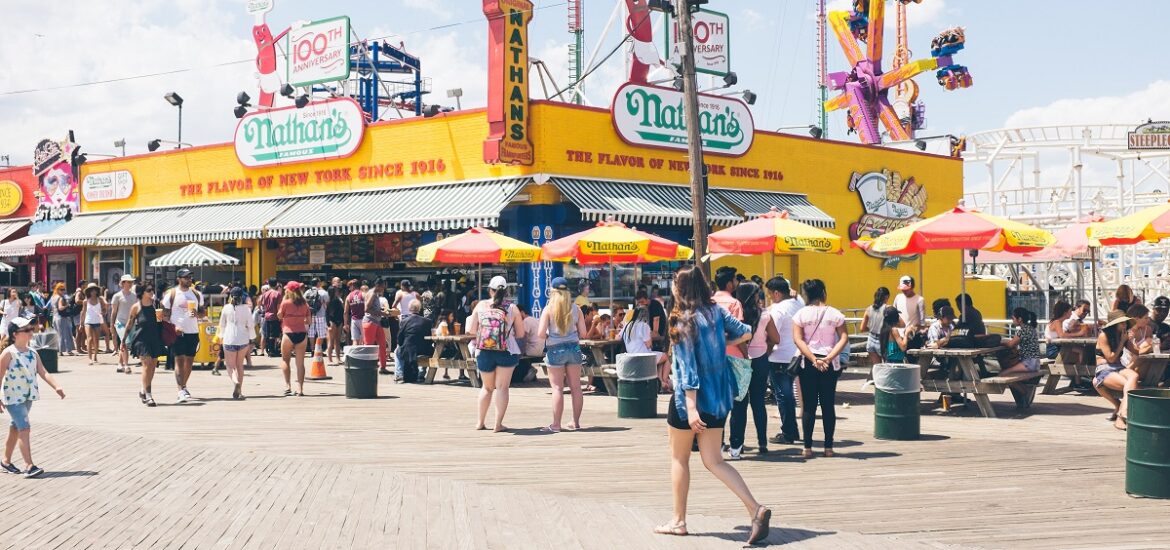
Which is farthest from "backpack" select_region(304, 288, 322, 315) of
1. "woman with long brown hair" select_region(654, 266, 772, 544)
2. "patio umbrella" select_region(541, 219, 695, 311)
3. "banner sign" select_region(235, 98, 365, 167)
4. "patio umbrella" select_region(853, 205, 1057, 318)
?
"woman with long brown hair" select_region(654, 266, 772, 544)

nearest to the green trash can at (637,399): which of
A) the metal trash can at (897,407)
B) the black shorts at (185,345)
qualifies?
the metal trash can at (897,407)

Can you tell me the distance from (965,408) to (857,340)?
5913 mm

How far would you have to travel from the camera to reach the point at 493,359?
38.7 feet

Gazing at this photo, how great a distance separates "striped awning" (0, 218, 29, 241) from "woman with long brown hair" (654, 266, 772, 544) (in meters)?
30.4

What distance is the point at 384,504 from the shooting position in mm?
8219

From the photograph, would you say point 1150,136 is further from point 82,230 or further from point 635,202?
point 82,230

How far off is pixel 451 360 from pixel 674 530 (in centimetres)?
1048

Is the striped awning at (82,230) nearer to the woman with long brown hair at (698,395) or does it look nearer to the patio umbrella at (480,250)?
the patio umbrella at (480,250)

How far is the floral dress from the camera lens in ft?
30.7

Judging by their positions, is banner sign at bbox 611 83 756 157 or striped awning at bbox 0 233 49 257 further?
Answer: striped awning at bbox 0 233 49 257

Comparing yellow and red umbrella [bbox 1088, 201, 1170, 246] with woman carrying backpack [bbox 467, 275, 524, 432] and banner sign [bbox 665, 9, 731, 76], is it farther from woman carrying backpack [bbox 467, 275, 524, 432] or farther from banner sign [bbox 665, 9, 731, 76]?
banner sign [bbox 665, 9, 731, 76]

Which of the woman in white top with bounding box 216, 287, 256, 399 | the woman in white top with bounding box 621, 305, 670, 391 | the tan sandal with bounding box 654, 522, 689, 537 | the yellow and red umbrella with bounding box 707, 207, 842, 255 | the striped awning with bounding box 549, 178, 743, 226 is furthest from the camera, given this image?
the striped awning with bounding box 549, 178, 743, 226

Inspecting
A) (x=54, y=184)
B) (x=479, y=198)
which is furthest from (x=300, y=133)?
(x=54, y=184)

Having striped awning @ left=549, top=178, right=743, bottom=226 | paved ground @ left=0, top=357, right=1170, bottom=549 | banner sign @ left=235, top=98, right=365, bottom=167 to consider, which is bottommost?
paved ground @ left=0, top=357, right=1170, bottom=549
